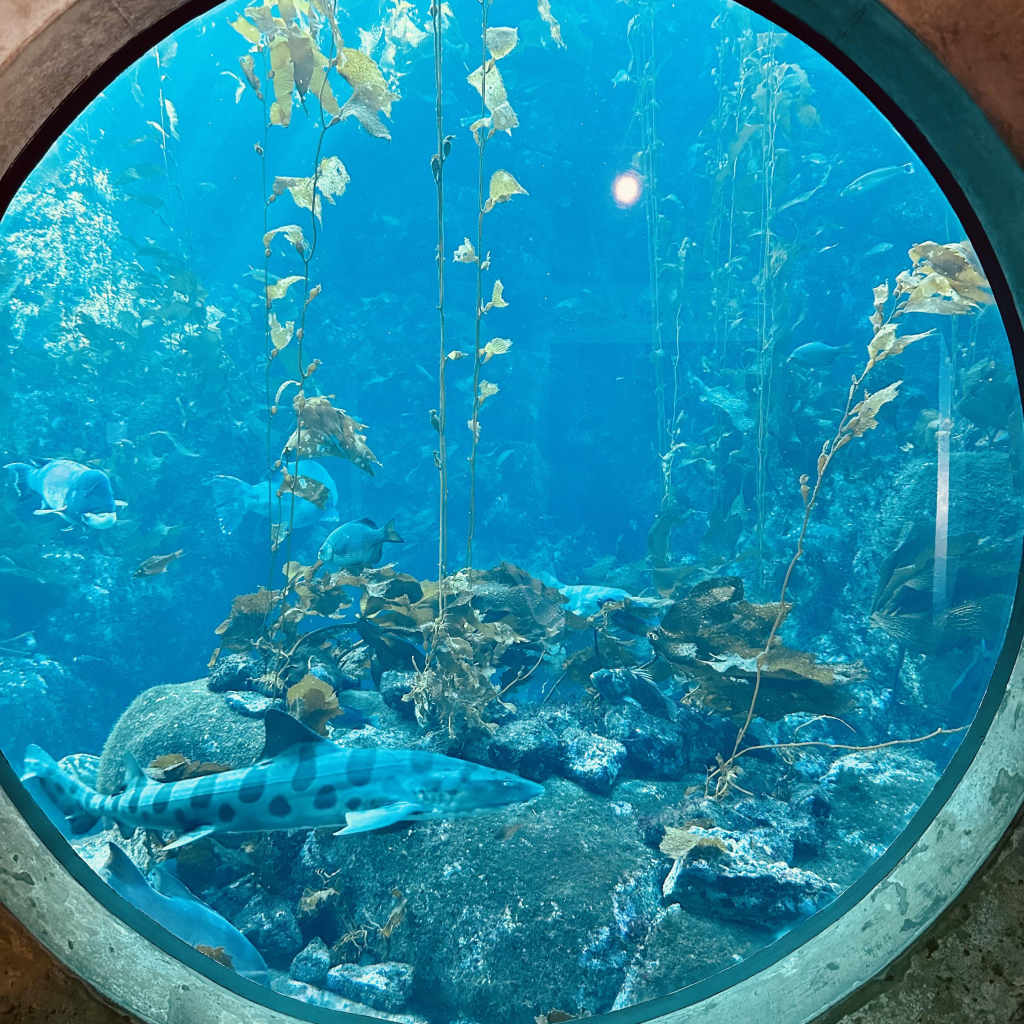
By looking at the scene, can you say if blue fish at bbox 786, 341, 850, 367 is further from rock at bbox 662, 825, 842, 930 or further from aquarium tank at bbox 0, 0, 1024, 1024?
rock at bbox 662, 825, 842, 930

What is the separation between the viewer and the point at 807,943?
→ 1.39 meters

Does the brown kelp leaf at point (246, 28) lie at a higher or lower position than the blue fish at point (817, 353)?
higher

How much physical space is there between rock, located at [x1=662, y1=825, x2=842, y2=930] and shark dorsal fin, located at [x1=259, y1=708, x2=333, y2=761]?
7.01 feet

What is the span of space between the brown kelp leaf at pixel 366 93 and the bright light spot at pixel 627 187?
27.6 m

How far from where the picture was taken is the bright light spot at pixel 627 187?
2783 centimetres

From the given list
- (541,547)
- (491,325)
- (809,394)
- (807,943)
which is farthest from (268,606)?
(491,325)

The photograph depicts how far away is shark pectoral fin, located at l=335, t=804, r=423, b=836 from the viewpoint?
300 centimetres

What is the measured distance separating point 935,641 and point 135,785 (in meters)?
7.54

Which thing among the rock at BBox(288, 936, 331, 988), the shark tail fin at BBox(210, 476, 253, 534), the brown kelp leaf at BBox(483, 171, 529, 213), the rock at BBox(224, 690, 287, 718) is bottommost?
the rock at BBox(288, 936, 331, 988)

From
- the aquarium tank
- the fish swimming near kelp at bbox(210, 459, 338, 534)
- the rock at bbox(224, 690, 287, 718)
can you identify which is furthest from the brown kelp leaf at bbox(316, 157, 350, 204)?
the rock at bbox(224, 690, 287, 718)

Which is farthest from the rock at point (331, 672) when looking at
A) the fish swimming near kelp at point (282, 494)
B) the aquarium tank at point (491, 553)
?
the fish swimming near kelp at point (282, 494)

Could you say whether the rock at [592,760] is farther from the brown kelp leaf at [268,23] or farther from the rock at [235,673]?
the brown kelp leaf at [268,23]

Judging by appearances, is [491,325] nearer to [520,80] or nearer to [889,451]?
[520,80]

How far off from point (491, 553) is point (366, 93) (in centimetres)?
2369
